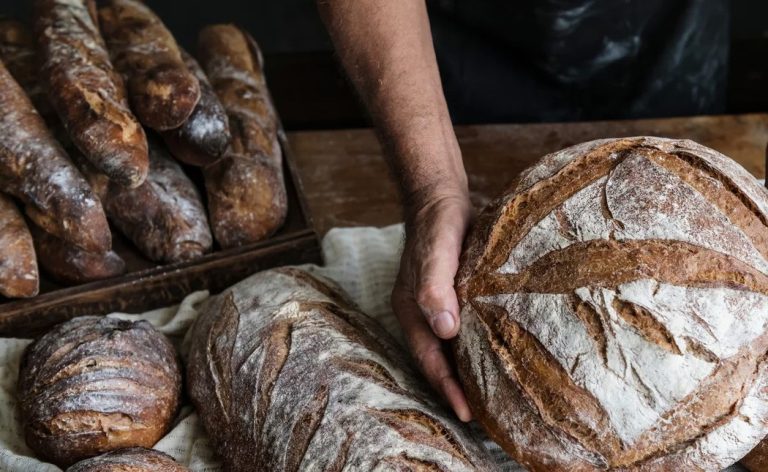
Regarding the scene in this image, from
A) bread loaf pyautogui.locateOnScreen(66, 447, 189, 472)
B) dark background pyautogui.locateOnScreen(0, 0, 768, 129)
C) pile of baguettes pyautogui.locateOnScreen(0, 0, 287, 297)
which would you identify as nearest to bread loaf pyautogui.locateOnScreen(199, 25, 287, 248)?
pile of baguettes pyautogui.locateOnScreen(0, 0, 287, 297)

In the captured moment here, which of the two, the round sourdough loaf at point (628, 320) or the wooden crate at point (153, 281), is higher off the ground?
the round sourdough loaf at point (628, 320)

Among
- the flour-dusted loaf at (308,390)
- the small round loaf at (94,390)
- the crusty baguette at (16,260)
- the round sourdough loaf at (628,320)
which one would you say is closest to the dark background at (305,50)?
the crusty baguette at (16,260)

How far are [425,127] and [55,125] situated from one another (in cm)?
91

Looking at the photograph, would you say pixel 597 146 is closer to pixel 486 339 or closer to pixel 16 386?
pixel 486 339

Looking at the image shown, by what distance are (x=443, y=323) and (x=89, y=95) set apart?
3.28 feet

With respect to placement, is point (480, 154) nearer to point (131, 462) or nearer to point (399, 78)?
point (399, 78)

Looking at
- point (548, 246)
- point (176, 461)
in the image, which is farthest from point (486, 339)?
point (176, 461)

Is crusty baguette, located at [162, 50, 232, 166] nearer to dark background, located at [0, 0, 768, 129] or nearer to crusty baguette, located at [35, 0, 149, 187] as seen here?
crusty baguette, located at [35, 0, 149, 187]

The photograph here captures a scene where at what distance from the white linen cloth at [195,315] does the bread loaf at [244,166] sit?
6.4 inches

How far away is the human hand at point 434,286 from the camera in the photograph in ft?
4.76

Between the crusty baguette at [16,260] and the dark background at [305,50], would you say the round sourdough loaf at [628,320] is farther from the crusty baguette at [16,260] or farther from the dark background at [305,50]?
the dark background at [305,50]

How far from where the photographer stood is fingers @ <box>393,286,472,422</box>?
1475 mm

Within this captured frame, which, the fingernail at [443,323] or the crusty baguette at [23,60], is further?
the crusty baguette at [23,60]

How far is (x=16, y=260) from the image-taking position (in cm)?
186
